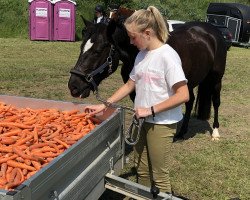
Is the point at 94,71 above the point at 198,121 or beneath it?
above

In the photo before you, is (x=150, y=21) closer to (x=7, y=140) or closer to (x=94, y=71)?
(x=94, y=71)

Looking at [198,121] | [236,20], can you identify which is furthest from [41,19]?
[198,121]

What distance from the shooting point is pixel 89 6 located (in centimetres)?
2220

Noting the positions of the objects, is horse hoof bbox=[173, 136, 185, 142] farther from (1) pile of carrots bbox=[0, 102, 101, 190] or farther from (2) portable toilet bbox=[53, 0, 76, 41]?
(2) portable toilet bbox=[53, 0, 76, 41]

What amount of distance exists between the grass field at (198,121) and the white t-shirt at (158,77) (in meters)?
1.59

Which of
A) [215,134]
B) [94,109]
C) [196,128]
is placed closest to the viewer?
[94,109]

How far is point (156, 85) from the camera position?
296cm

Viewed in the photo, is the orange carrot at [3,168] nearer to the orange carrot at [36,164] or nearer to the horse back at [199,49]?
the orange carrot at [36,164]

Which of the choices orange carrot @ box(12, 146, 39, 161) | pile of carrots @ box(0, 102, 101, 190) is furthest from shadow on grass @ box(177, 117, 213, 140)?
orange carrot @ box(12, 146, 39, 161)

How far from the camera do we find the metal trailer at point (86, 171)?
2133mm

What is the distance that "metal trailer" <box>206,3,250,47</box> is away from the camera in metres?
22.6

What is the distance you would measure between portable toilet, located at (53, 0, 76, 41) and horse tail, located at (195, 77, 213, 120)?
41.3 feet

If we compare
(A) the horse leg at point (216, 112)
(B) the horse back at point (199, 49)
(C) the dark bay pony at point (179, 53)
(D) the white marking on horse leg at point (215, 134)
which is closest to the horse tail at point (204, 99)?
(C) the dark bay pony at point (179, 53)

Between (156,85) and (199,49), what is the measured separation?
305 centimetres
